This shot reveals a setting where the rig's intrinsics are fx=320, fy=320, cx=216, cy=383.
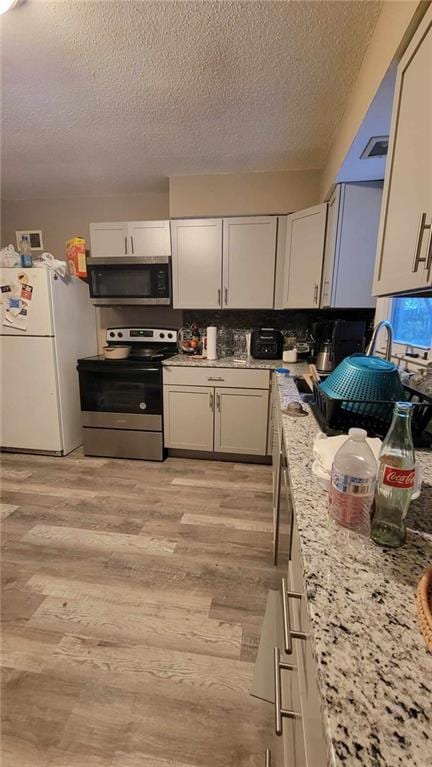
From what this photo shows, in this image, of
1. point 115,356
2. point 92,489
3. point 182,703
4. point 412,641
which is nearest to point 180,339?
point 115,356

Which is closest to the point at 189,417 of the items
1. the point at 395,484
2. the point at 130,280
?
the point at 130,280

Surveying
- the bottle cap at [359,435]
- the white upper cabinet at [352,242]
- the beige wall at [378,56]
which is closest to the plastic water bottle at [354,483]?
the bottle cap at [359,435]

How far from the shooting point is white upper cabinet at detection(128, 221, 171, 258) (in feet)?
8.96

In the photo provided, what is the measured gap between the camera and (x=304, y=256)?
2.46 m

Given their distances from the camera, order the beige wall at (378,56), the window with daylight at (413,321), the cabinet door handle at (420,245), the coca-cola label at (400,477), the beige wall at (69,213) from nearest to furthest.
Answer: the coca-cola label at (400,477)
the cabinet door handle at (420,245)
the beige wall at (378,56)
the window with daylight at (413,321)
the beige wall at (69,213)

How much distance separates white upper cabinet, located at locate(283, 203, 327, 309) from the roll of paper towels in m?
0.66

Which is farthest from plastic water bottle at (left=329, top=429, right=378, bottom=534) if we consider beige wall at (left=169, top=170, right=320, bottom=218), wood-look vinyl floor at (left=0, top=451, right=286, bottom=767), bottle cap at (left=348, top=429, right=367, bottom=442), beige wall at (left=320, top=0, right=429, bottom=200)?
beige wall at (left=169, top=170, right=320, bottom=218)

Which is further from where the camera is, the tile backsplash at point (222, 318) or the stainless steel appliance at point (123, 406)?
the tile backsplash at point (222, 318)

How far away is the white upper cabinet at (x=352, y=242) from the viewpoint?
6.66 ft

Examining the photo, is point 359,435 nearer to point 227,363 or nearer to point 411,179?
point 411,179

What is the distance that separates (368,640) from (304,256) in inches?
97.3

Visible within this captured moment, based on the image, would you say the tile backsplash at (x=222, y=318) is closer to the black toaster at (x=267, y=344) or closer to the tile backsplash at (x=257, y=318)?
the tile backsplash at (x=257, y=318)

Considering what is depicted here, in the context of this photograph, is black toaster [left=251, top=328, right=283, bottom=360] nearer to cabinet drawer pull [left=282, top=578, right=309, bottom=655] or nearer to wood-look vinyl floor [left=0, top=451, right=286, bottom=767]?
wood-look vinyl floor [left=0, top=451, right=286, bottom=767]

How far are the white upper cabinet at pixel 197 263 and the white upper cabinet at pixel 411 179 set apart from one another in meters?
1.69
